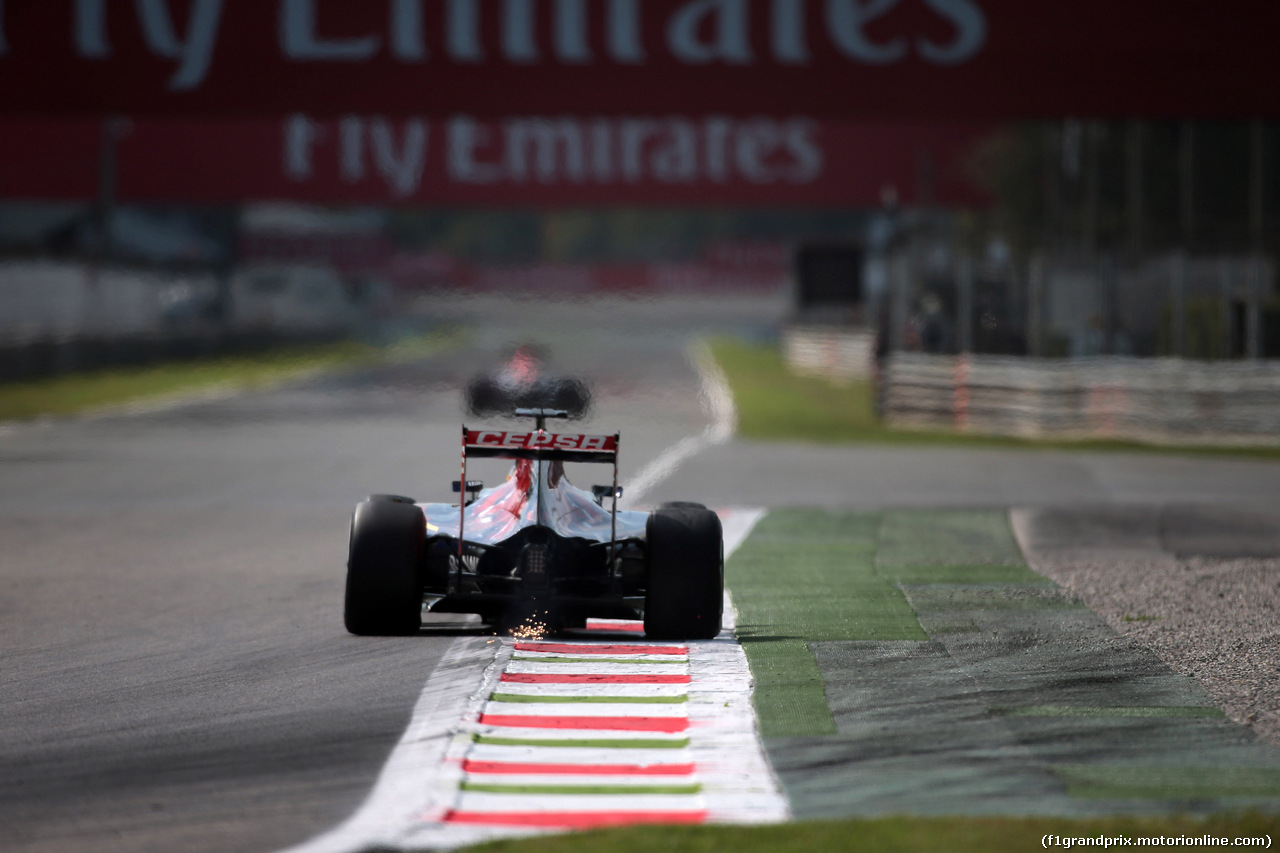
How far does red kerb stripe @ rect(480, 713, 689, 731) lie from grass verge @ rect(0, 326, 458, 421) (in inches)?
848

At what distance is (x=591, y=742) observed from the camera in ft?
21.2

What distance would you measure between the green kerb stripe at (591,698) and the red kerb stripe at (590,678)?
277mm

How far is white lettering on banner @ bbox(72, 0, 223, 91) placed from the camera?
60.1 feet

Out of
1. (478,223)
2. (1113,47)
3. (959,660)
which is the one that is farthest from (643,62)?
(478,223)

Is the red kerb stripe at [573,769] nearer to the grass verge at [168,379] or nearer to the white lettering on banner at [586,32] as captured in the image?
the white lettering on banner at [586,32]

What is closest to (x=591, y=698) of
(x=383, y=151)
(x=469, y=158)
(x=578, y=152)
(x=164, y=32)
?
(x=164, y=32)

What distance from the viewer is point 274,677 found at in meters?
7.75

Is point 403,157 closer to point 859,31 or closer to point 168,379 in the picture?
point 168,379

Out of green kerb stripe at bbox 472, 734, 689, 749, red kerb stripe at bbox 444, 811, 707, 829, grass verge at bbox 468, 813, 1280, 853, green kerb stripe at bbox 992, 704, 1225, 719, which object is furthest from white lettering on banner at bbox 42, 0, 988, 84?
grass verge at bbox 468, 813, 1280, 853

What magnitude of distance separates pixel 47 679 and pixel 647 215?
12452cm

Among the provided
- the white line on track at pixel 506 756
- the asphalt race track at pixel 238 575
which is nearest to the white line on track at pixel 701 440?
the asphalt race track at pixel 238 575

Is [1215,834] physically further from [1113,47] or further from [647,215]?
[647,215]

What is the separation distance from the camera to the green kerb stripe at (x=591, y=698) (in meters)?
7.14

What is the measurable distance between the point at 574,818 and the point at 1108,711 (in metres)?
2.50
